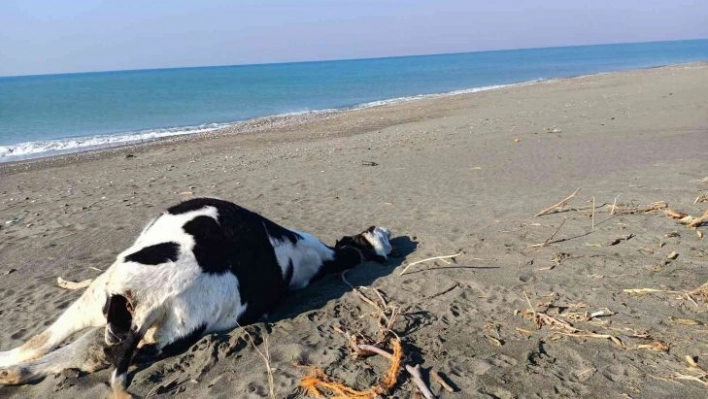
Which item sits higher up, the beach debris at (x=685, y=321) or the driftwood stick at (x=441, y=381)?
the driftwood stick at (x=441, y=381)

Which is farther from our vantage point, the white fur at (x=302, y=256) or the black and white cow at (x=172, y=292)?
the white fur at (x=302, y=256)

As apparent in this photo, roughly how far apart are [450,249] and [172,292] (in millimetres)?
3227

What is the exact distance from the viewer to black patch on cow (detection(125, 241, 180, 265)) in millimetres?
3945

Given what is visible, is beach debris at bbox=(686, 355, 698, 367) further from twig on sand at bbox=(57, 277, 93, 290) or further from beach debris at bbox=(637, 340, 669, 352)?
twig on sand at bbox=(57, 277, 93, 290)

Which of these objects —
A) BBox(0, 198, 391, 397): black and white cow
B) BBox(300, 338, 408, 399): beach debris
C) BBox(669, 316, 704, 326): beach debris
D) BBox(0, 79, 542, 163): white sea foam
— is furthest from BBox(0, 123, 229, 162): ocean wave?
BBox(669, 316, 704, 326): beach debris

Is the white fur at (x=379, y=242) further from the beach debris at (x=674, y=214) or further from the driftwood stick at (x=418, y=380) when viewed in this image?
the beach debris at (x=674, y=214)

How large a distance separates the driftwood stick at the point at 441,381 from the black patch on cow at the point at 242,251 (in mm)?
1526

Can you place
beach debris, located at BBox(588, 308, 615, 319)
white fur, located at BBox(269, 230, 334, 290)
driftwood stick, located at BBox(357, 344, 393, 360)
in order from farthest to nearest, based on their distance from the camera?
white fur, located at BBox(269, 230, 334, 290) → beach debris, located at BBox(588, 308, 615, 319) → driftwood stick, located at BBox(357, 344, 393, 360)

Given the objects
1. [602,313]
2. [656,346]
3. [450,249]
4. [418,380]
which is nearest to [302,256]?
[450,249]

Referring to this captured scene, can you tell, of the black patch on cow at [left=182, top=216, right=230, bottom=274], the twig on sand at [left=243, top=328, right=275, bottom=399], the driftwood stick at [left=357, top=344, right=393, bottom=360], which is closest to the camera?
the twig on sand at [left=243, top=328, right=275, bottom=399]

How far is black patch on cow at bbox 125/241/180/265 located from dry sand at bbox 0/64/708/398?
0.67 meters

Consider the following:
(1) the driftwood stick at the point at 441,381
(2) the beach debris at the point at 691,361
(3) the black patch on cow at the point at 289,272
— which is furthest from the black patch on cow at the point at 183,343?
(2) the beach debris at the point at 691,361

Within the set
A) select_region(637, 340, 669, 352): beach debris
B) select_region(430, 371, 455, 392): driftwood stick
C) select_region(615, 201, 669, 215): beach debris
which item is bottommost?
select_region(615, 201, 669, 215): beach debris

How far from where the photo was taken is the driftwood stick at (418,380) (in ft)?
11.3
